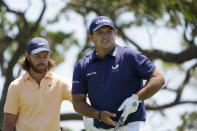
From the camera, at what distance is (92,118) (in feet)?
18.4

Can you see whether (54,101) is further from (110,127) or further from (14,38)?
(14,38)

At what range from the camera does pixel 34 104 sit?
241 inches

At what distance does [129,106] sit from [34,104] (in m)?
1.51

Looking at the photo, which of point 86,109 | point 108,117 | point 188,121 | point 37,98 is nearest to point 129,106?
point 108,117

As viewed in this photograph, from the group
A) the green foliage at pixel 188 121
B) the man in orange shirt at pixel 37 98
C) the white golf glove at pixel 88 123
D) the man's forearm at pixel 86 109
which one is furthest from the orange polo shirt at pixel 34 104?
the green foliage at pixel 188 121

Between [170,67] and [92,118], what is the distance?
9658mm

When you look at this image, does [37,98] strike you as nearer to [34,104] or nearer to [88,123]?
[34,104]

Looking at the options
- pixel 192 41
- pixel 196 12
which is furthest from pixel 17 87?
pixel 192 41

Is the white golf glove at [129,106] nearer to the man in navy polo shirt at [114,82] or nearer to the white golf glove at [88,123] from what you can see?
the man in navy polo shirt at [114,82]

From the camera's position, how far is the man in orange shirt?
613cm

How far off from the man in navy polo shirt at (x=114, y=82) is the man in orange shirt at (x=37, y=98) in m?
0.74

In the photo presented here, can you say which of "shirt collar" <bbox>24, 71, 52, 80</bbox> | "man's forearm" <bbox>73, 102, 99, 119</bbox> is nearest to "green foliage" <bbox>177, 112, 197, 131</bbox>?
"shirt collar" <bbox>24, 71, 52, 80</bbox>

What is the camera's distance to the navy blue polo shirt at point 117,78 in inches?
207

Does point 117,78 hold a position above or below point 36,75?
above
